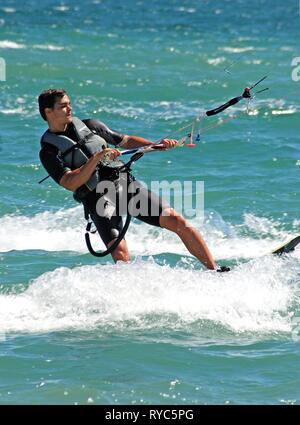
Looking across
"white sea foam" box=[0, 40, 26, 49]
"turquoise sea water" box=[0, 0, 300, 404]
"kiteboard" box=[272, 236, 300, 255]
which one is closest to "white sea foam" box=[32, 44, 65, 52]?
"white sea foam" box=[0, 40, 26, 49]

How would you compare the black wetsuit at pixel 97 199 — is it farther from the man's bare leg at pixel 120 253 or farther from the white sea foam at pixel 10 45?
the white sea foam at pixel 10 45

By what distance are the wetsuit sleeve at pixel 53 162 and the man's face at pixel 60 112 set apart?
0.70ft

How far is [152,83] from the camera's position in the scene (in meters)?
18.4

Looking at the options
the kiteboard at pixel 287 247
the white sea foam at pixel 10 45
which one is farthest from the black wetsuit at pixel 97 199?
the white sea foam at pixel 10 45

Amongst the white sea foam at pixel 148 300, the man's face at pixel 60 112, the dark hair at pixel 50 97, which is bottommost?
the white sea foam at pixel 148 300

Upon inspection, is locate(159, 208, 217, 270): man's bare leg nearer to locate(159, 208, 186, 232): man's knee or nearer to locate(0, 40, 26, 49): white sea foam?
locate(159, 208, 186, 232): man's knee

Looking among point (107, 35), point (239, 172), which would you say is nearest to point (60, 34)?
point (107, 35)

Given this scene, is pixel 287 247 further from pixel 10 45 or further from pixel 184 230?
pixel 10 45

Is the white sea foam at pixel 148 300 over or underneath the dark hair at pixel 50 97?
underneath

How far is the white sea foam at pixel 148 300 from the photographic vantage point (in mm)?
7645

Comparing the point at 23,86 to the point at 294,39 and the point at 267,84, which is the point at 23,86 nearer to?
the point at 267,84

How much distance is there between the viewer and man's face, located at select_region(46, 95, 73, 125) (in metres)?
7.58

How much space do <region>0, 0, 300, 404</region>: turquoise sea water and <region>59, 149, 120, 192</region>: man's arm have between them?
2.72ft

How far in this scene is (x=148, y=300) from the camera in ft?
25.9
